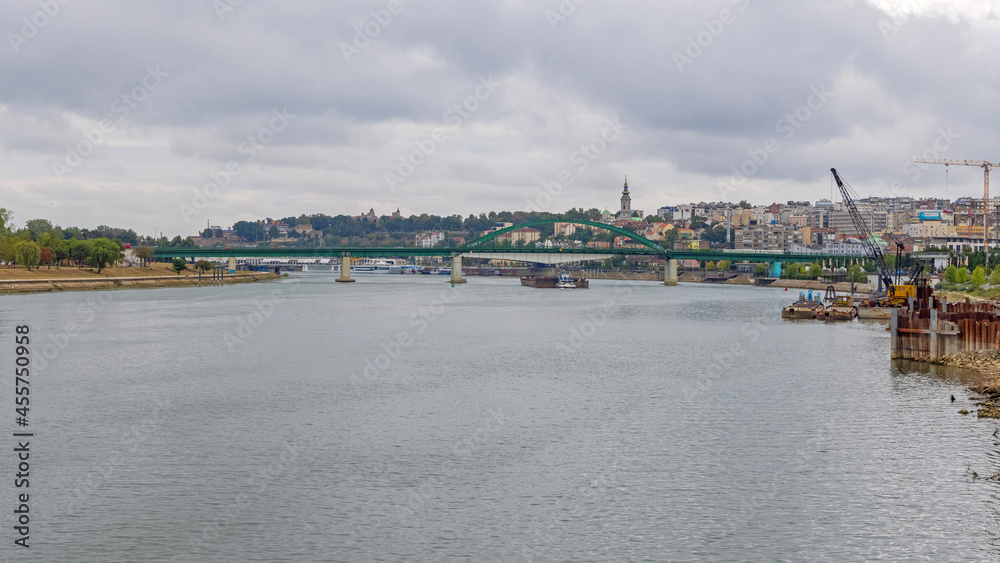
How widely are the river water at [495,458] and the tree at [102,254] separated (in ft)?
251

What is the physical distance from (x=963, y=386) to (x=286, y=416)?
24.6 m

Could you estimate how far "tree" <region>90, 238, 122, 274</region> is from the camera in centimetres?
11719

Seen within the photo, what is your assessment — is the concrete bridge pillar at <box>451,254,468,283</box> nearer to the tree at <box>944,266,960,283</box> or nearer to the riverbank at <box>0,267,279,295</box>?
the riverbank at <box>0,267,279,295</box>

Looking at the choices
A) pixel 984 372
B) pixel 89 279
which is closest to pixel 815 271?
pixel 89 279

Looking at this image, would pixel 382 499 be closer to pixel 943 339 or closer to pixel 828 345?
pixel 943 339

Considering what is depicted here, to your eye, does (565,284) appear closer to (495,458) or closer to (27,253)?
(27,253)

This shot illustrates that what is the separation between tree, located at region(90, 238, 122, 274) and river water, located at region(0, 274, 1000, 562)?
7659 cm

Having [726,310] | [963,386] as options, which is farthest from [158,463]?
[726,310]

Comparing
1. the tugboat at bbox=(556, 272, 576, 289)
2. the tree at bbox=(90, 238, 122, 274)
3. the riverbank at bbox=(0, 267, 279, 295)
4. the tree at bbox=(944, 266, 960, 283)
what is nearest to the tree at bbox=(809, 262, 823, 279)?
the tugboat at bbox=(556, 272, 576, 289)

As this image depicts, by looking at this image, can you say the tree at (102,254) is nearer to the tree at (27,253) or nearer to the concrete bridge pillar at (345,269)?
the tree at (27,253)

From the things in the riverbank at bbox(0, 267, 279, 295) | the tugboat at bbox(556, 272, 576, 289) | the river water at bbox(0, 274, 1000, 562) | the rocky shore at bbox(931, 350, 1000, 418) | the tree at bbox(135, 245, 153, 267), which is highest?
the tree at bbox(135, 245, 153, 267)

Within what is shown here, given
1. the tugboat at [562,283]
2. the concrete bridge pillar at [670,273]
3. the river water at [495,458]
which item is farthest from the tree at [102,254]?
the concrete bridge pillar at [670,273]

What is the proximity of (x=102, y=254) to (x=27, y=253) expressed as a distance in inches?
508

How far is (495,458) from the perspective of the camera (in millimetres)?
23078
